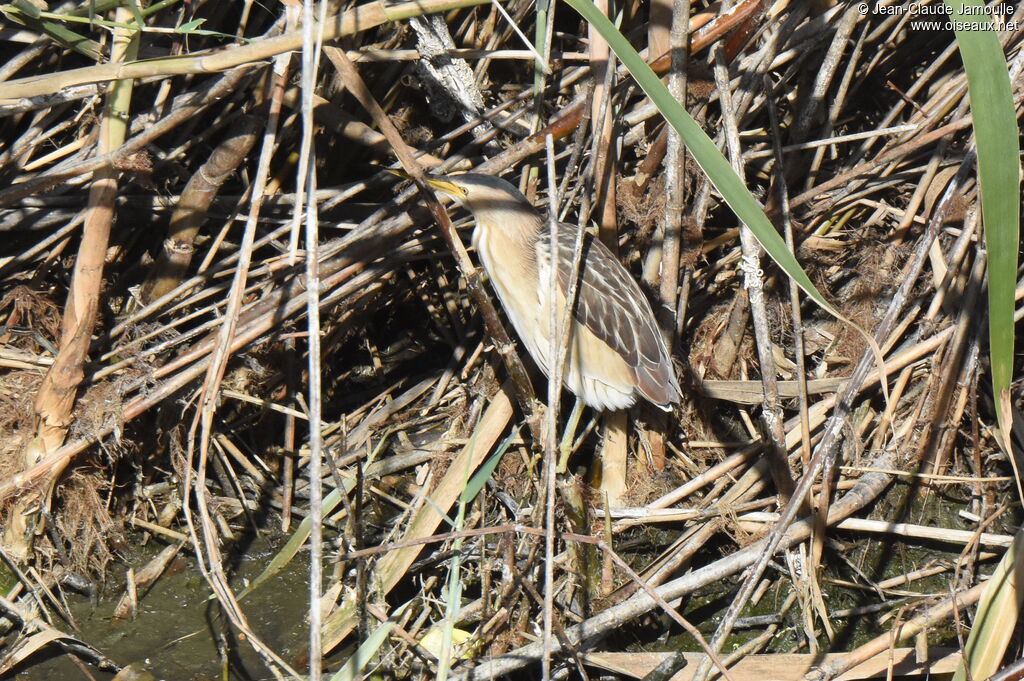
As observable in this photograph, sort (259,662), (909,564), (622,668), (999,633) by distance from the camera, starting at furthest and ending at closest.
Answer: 1. (909,564)
2. (259,662)
3. (622,668)
4. (999,633)

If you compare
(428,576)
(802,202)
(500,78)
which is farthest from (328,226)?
(802,202)

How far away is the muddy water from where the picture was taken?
1804mm

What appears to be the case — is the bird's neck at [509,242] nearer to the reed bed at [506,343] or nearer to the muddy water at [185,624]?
the reed bed at [506,343]

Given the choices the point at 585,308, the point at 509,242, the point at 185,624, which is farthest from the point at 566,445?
the point at 185,624

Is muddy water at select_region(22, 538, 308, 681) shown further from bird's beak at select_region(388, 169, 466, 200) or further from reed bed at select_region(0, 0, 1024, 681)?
bird's beak at select_region(388, 169, 466, 200)

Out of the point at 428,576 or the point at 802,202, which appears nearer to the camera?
the point at 428,576

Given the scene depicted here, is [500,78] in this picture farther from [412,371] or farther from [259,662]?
[259,662]

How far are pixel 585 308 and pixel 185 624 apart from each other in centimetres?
108

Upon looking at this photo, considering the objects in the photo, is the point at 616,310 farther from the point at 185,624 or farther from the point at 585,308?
the point at 185,624

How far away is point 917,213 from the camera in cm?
213

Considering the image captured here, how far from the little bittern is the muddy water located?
30.1 inches

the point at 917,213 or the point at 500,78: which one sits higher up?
the point at 500,78

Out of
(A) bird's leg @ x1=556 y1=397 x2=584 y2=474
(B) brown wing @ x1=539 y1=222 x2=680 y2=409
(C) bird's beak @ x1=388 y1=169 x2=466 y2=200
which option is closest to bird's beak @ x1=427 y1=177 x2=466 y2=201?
(C) bird's beak @ x1=388 y1=169 x2=466 y2=200

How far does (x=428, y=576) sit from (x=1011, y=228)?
4.39ft
